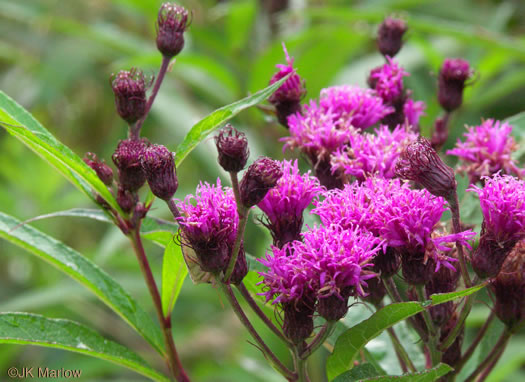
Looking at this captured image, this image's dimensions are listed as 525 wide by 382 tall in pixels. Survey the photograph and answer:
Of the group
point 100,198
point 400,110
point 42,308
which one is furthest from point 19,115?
point 42,308

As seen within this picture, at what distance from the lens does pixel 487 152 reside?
4.64ft

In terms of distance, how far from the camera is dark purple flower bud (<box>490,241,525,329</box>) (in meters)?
1.17

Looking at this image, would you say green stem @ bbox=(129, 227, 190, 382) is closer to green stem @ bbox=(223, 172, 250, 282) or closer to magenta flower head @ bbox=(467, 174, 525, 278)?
green stem @ bbox=(223, 172, 250, 282)

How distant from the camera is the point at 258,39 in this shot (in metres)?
3.71

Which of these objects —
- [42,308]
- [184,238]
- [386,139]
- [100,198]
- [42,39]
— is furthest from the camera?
[42,39]

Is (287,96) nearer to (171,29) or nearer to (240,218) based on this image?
(171,29)

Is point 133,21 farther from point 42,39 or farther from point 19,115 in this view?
point 19,115

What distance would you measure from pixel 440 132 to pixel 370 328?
0.78m

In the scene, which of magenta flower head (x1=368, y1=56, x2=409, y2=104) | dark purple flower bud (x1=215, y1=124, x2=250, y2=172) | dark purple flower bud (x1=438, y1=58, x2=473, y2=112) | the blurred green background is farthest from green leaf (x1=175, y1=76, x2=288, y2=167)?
the blurred green background

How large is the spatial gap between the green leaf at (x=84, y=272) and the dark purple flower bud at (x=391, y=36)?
0.88 m

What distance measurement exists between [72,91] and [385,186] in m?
3.56

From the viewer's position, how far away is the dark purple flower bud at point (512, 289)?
3.83ft

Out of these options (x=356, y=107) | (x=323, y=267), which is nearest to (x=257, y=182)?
(x=323, y=267)

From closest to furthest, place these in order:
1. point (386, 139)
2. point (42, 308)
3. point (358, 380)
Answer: point (358, 380) → point (386, 139) → point (42, 308)
